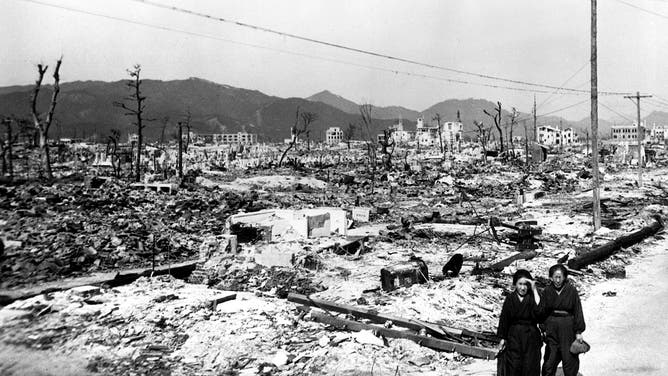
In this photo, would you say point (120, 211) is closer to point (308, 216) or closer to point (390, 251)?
point (308, 216)

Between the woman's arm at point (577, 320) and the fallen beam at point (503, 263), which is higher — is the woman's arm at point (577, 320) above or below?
above

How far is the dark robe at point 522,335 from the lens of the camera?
13.9 ft

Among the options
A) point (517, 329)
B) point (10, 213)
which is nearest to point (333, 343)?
point (517, 329)

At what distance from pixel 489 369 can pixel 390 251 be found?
7.21 meters

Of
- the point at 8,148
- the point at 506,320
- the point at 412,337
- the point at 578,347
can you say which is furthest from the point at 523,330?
the point at 8,148

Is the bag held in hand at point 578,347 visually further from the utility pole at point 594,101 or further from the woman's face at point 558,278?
the utility pole at point 594,101

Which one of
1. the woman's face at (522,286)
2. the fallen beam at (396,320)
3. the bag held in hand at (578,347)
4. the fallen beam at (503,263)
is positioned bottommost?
the fallen beam at (396,320)

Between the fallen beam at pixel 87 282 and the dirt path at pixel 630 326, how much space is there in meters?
7.73

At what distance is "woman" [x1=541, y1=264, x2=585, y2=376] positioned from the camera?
4.40 m

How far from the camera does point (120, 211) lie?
17.5 m

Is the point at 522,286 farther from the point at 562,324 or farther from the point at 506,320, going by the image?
the point at 562,324

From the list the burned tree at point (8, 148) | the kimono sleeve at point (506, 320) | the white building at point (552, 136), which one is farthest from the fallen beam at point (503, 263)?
the white building at point (552, 136)

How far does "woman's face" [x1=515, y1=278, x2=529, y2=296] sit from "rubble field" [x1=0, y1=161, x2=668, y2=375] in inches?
64.0

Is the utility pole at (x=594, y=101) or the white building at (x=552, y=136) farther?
the white building at (x=552, y=136)
